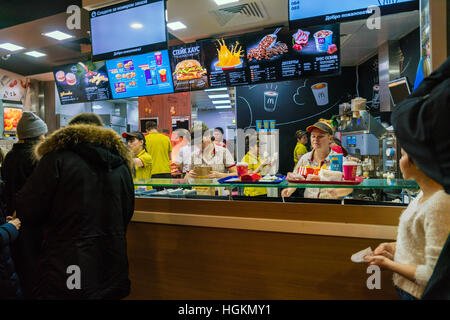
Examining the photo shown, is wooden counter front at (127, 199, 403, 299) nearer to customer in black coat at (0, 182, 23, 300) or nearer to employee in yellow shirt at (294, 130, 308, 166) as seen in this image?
customer in black coat at (0, 182, 23, 300)

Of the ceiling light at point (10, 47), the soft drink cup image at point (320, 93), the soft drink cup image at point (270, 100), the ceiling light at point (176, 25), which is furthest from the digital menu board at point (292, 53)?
the ceiling light at point (10, 47)

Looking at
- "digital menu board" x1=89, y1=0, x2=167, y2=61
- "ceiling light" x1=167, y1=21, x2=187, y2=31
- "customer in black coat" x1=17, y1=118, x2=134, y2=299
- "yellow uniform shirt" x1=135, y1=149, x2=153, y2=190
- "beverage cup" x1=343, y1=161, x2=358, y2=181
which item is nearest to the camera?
"customer in black coat" x1=17, y1=118, x2=134, y2=299

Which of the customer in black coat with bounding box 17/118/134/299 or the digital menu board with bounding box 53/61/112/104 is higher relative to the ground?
the digital menu board with bounding box 53/61/112/104

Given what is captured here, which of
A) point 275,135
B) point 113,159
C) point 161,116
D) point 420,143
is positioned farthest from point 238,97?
point 420,143

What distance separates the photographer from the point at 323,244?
73.2 inches

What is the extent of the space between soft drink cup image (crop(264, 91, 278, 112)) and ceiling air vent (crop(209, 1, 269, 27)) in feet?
7.95

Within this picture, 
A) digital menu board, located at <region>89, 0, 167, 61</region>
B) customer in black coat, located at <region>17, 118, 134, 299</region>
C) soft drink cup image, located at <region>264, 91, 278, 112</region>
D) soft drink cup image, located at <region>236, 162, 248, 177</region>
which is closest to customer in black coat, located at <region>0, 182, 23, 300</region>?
customer in black coat, located at <region>17, 118, 134, 299</region>

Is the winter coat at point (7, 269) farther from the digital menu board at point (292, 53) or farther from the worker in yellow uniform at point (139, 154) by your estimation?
the digital menu board at point (292, 53)

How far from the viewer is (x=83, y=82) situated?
5328mm

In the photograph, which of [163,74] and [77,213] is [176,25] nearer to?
[163,74]

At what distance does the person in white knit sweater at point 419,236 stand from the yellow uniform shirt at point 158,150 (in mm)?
3974

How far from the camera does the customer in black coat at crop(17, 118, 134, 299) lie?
59.2 inches

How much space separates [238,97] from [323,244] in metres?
5.45

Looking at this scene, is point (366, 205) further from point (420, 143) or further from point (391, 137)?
point (391, 137)
